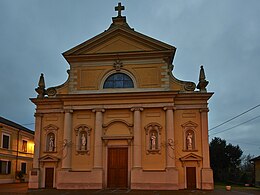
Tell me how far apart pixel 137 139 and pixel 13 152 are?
19.0 metres

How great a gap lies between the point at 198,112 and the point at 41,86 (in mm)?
12719

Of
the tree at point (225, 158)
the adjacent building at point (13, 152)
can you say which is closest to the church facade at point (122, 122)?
the adjacent building at point (13, 152)

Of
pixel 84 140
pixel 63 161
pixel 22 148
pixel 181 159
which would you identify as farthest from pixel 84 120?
pixel 22 148

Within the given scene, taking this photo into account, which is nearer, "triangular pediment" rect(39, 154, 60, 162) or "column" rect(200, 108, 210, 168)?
"column" rect(200, 108, 210, 168)

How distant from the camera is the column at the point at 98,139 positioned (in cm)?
2473

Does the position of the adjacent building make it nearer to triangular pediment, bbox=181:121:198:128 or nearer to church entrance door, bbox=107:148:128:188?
church entrance door, bbox=107:148:128:188

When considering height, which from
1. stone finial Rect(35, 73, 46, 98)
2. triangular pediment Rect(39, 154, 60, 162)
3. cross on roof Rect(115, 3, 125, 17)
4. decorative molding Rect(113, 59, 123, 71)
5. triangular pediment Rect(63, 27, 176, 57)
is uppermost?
Answer: cross on roof Rect(115, 3, 125, 17)

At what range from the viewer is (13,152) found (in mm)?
37625

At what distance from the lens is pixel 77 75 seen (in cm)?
2702

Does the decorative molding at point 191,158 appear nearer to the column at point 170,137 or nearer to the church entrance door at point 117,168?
the column at point 170,137

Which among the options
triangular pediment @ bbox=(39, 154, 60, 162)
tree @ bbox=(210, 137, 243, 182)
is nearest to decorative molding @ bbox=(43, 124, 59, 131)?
triangular pediment @ bbox=(39, 154, 60, 162)

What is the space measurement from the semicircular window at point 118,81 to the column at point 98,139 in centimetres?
233

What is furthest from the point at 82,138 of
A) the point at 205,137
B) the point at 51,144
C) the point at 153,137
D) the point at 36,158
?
the point at 205,137

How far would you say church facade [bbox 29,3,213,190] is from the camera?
2438cm
